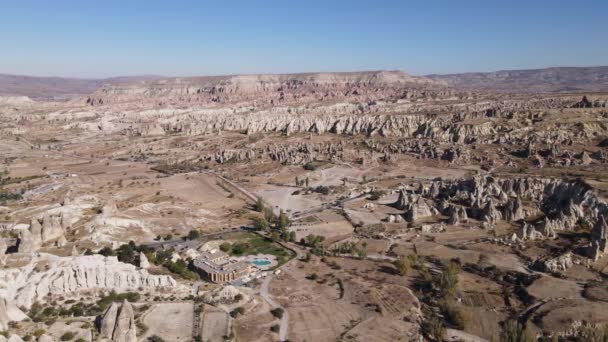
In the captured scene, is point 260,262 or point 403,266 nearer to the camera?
point 403,266

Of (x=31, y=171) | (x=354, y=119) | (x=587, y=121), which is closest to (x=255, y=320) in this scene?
(x=31, y=171)

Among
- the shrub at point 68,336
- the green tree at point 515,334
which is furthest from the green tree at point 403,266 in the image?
the shrub at point 68,336

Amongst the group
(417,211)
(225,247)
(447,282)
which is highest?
(447,282)

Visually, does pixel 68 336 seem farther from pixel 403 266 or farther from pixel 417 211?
pixel 417 211

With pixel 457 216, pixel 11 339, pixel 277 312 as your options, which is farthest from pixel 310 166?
pixel 11 339

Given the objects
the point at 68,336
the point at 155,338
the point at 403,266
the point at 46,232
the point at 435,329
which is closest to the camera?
the point at 68,336

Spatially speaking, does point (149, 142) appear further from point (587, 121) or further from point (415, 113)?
point (587, 121)

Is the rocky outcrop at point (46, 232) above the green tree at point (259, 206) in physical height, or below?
above

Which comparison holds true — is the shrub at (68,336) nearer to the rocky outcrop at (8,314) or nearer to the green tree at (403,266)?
the rocky outcrop at (8,314)
